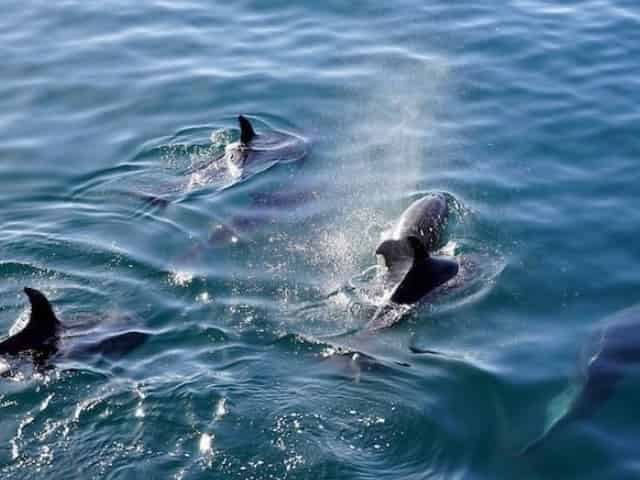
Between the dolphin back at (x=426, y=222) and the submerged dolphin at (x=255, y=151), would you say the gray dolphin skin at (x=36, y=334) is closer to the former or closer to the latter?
the dolphin back at (x=426, y=222)

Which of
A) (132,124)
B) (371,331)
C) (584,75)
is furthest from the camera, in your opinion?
(584,75)

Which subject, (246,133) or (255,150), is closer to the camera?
(246,133)

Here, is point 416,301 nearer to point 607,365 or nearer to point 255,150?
point 607,365

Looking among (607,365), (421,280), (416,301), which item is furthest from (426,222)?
(607,365)

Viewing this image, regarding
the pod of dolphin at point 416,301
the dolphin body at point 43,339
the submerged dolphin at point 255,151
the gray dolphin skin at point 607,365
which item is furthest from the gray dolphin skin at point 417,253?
the dolphin body at point 43,339

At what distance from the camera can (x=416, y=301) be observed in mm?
14195

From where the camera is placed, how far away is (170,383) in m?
12.4

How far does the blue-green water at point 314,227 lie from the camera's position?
38.2 ft

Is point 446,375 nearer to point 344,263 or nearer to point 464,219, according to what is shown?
point 344,263

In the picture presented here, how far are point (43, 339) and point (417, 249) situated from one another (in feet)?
17.6

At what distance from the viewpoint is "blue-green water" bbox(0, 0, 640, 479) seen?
11656 mm

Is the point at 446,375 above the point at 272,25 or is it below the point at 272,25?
below

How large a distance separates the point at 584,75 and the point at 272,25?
800 cm

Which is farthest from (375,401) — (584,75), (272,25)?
(272,25)
